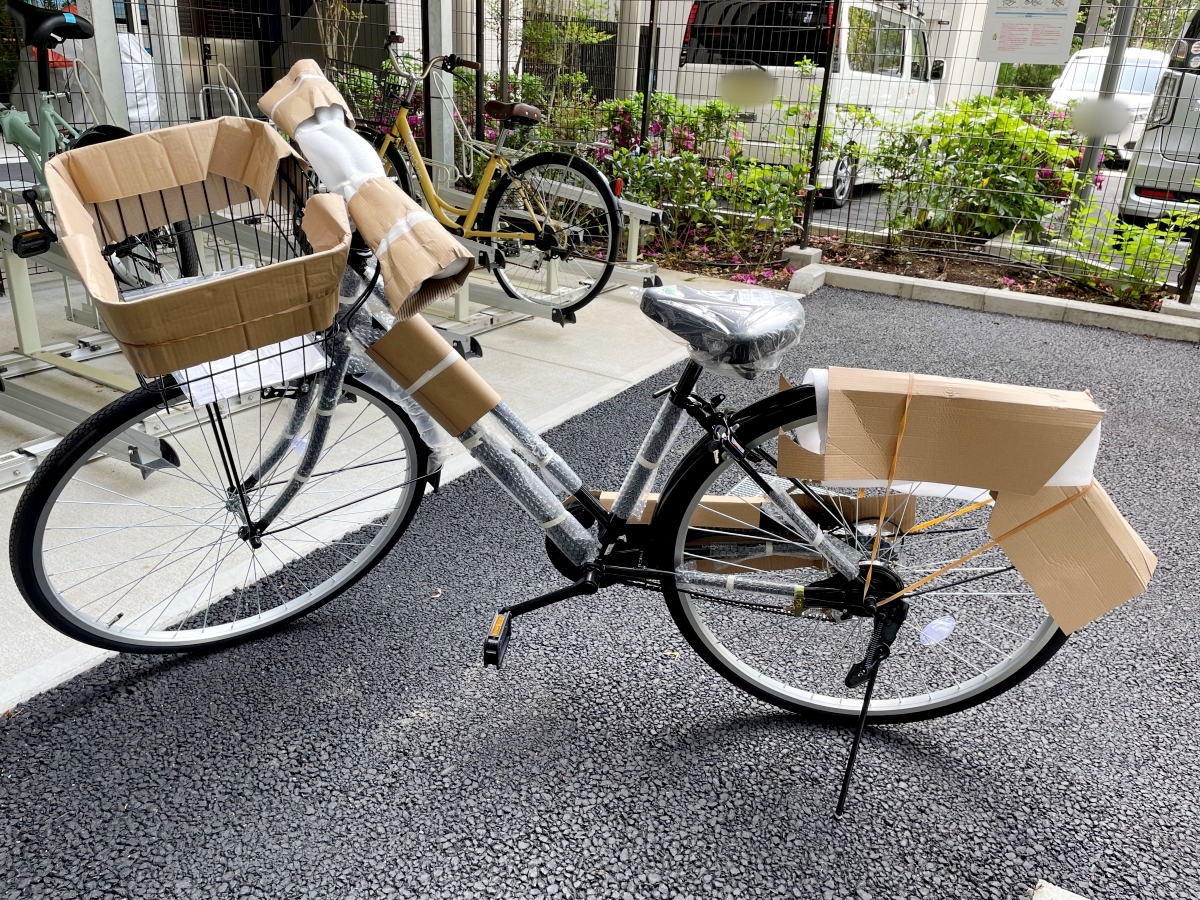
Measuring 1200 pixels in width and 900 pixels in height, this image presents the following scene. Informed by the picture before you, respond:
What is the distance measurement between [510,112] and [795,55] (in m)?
3.03

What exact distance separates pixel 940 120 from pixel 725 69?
1600 mm

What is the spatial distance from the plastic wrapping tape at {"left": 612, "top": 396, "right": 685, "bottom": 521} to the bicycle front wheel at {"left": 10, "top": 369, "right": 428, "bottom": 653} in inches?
21.5

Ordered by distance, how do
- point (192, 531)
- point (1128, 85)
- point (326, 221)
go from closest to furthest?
point (326, 221) < point (192, 531) < point (1128, 85)

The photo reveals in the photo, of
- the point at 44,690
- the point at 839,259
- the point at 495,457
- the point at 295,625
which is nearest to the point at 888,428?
the point at 495,457

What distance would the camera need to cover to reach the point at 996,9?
17.7 ft

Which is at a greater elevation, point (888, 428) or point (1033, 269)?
point (888, 428)

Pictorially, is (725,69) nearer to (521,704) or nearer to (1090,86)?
(1090,86)

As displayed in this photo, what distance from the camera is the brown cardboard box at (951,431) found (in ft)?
4.67

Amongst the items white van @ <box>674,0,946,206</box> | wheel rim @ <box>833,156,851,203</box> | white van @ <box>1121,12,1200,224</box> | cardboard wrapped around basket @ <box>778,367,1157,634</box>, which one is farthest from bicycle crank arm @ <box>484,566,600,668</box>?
wheel rim @ <box>833,156,851,203</box>

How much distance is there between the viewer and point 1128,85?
236 inches

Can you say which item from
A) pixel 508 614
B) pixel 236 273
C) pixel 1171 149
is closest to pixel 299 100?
pixel 236 273

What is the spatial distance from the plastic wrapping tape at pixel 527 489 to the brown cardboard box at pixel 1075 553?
799mm

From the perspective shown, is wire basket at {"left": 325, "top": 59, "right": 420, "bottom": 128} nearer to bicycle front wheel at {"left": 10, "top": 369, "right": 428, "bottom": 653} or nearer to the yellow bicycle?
the yellow bicycle

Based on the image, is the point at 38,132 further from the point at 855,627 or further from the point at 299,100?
the point at 855,627
